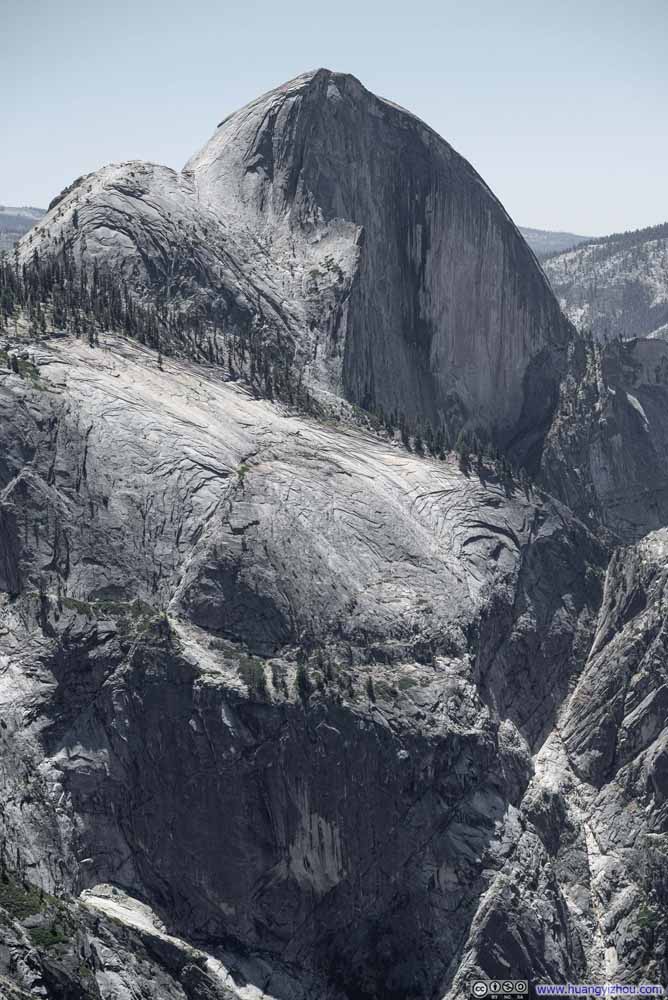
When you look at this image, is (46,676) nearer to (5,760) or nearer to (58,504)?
(5,760)

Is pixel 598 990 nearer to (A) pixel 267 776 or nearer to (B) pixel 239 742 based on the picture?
(A) pixel 267 776

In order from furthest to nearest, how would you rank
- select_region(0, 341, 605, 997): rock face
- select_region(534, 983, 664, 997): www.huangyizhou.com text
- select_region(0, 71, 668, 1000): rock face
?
select_region(534, 983, 664, 997): www.huangyizhou.com text, select_region(0, 341, 605, 997): rock face, select_region(0, 71, 668, 1000): rock face

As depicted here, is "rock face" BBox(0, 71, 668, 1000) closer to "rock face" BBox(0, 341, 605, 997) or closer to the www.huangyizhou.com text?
"rock face" BBox(0, 341, 605, 997)

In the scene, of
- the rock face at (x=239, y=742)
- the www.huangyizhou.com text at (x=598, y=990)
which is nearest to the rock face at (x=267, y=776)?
the rock face at (x=239, y=742)

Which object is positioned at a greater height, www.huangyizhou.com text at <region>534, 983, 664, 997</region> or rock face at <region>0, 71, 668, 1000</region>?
rock face at <region>0, 71, 668, 1000</region>

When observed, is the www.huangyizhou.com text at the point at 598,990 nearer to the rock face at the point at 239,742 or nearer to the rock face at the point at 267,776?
the rock face at the point at 267,776

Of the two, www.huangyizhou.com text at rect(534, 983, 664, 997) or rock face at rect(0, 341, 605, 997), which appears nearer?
rock face at rect(0, 341, 605, 997)

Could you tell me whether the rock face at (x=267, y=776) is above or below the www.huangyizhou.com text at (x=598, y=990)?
above

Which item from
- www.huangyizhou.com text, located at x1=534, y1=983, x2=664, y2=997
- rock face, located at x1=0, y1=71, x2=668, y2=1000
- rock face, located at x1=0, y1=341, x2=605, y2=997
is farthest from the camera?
www.huangyizhou.com text, located at x1=534, y1=983, x2=664, y2=997

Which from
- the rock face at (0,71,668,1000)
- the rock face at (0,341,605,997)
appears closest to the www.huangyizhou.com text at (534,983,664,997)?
the rock face at (0,71,668,1000)
